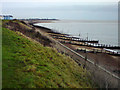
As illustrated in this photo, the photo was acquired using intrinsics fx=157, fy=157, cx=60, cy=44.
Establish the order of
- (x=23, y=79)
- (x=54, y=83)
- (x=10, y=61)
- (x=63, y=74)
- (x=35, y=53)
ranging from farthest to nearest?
1. (x=35, y=53)
2. (x=63, y=74)
3. (x=10, y=61)
4. (x=54, y=83)
5. (x=23, y=79)

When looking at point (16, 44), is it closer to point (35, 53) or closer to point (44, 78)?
point (35, 53)

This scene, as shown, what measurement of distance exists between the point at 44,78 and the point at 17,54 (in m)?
3.72

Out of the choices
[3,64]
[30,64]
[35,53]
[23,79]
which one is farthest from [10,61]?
[35,53]

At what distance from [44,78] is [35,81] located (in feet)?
2.90

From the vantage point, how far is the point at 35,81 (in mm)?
9250

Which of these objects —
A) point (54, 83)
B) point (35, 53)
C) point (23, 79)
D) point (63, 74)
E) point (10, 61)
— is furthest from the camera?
point (35, 53)

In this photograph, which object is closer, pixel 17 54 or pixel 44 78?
pixel 44 78

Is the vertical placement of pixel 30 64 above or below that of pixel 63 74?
above

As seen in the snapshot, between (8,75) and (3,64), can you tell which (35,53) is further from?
(8,75)

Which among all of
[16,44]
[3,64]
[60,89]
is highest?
[16,44]

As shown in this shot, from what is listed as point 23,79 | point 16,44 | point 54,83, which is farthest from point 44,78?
point 16,44

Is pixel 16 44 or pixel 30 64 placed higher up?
pixel 16 44

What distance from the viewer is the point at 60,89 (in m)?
9.55

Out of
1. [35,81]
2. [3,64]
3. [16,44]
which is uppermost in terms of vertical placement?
[16,44]
